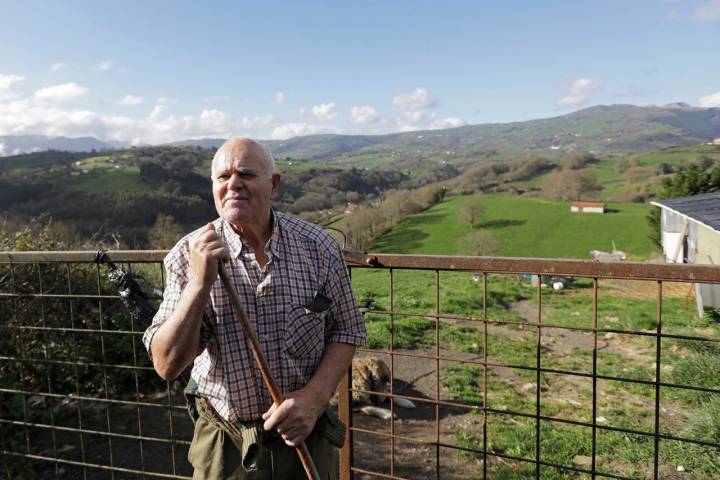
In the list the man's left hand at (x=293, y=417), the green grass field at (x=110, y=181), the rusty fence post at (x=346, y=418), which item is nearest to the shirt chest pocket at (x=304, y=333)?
the man's left hand at (x=293, y=417)

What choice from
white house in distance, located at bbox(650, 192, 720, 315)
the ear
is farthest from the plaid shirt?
white house in distance, located at bbox(650, 192, 720, 315)

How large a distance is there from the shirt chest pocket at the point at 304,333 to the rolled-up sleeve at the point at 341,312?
0.06m

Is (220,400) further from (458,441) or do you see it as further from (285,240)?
(458,441)

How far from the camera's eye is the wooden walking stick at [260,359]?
1.53 m

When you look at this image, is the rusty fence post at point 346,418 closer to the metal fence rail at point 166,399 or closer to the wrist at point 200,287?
the metal fence rail at point 166,399

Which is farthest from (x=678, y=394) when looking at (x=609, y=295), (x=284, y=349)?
(x=609, y=295)

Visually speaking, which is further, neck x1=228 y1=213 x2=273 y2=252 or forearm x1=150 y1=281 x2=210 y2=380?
neck x1=228 y1=213 x2=273 y2=252

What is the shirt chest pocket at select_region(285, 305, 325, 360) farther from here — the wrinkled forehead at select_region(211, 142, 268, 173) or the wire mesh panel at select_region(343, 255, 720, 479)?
the wrinkled forehead at select_region(211, 142, 268, 173)

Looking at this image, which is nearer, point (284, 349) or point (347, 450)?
point (284, 349)

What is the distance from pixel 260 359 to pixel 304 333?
0.90 feet

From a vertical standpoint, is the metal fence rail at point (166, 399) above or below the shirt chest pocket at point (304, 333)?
below

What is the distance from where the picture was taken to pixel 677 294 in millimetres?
18031

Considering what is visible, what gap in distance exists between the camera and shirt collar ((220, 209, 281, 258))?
1802mm

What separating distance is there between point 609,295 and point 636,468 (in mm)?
14874
